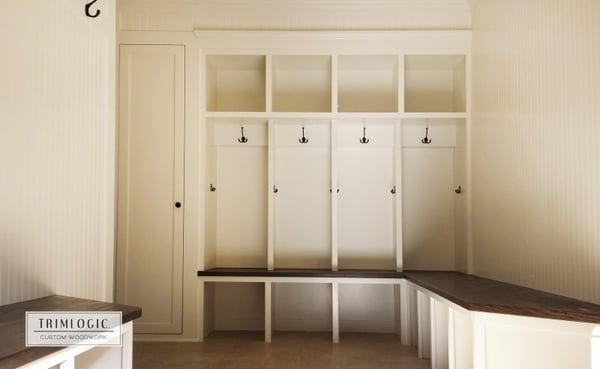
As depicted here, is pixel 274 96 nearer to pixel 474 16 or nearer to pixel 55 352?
pixel 474 16

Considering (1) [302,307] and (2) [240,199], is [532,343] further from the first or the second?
(2) [240,199]

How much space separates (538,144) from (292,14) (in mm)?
2162

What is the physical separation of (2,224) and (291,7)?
271 centimetres

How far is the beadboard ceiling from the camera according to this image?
3.40 meters

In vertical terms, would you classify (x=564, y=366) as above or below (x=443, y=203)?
below

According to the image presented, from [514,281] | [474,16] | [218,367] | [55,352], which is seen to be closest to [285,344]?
[218,367]

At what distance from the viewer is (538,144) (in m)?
2.41

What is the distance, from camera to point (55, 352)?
1.23 m

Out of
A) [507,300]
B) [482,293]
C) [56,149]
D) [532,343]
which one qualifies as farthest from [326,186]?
[56,149]

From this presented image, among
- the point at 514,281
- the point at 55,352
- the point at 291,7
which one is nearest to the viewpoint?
the point at 55,352

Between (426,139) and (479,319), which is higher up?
(426,139)

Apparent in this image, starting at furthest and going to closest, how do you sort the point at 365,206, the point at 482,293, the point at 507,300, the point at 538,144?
the point at 365,206
the point at 538,144
the point at 482,293
the point at 507,300

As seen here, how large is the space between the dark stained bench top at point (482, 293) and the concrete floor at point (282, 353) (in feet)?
1.77

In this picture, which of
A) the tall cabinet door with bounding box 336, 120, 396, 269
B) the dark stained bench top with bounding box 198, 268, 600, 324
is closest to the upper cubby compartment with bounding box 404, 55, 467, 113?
the tall cabinet door with bounding box 336, 120, 396, 269
